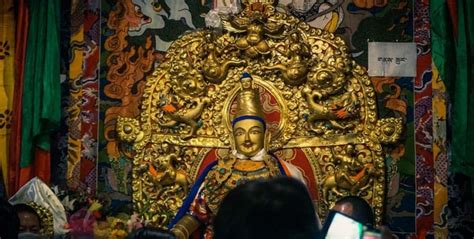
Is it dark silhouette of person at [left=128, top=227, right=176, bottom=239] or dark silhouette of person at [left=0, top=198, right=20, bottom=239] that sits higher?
dark silhouette of person at [left=128, top=227, right=176, bottom=239]

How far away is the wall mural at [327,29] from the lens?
16.4 ft

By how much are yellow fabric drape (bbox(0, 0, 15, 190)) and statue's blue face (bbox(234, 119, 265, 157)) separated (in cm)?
139

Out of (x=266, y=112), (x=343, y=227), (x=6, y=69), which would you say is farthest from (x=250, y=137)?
(x=343, y=227)

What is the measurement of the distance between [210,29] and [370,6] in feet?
3.10

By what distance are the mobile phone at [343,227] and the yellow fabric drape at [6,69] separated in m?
3.45

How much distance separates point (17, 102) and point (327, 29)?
1840mm

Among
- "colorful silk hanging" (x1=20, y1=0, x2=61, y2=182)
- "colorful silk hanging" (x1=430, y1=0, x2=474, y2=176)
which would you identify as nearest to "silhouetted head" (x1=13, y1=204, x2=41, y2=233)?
"colorful silk hanging" (x1=20, y1=0, x2=61, y2=182)

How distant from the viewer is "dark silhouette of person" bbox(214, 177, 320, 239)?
1.82 metres

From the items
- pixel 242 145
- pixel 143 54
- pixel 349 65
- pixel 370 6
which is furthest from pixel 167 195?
pixel 370 6

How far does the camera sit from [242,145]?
4836mm

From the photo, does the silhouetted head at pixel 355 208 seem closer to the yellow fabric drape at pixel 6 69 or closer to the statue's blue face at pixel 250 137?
the statue's blue face at pixel 250 137

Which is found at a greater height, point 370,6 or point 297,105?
point 370,6

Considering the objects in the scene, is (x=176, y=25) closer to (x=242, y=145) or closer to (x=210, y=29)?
(x=210, y=29)

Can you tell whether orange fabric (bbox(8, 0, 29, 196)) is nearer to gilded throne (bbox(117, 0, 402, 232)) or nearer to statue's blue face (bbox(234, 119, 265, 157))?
gilded throne (bbox(117, 0, 402, 232))
